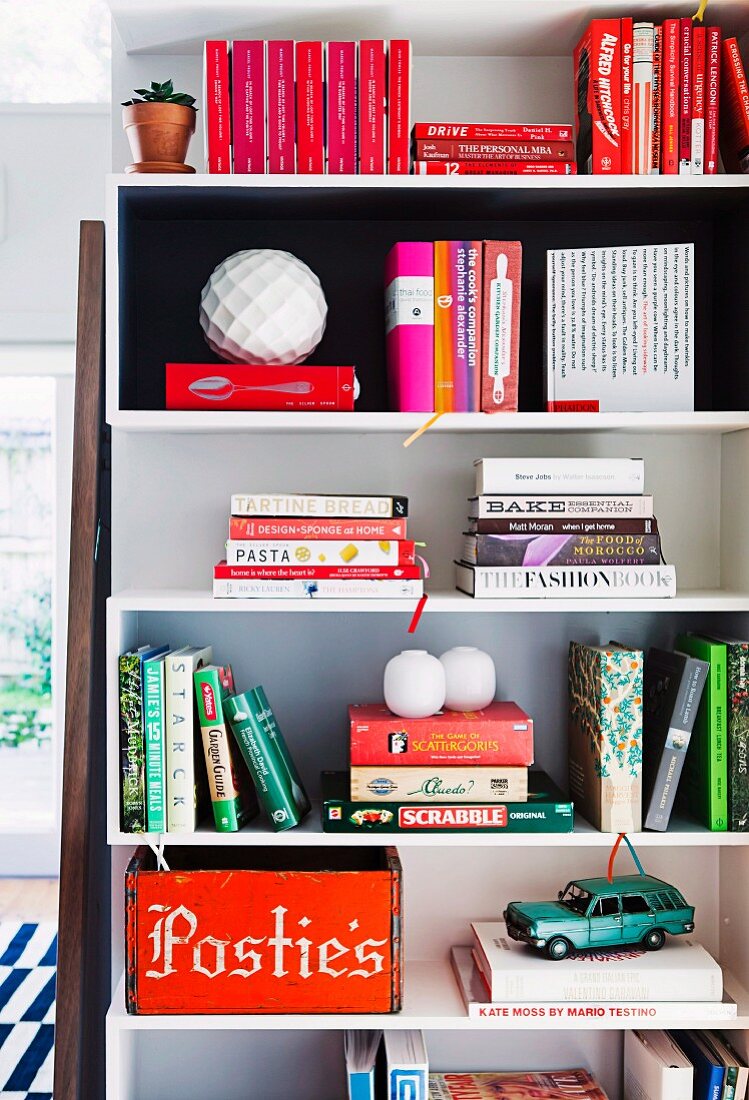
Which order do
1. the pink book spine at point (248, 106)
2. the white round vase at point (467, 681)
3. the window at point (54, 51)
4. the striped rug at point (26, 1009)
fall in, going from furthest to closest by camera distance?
the window at point (54, 51), the striped rug at point (26, 1009), the white round vase at point (467, 681), the pink book spine at point (248, 106)

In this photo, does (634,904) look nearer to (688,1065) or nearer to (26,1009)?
(688,1065)

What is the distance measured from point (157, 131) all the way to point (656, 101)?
0.76m

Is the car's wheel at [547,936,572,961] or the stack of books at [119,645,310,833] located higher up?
the stack of books at [119,645,310,833]

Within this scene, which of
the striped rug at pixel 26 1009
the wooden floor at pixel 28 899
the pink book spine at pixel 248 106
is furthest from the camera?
the wooden floor at pixel 28 899

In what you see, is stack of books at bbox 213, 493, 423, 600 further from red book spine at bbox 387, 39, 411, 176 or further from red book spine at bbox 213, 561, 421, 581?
red book spine at bbox 387, 39, 411, 176

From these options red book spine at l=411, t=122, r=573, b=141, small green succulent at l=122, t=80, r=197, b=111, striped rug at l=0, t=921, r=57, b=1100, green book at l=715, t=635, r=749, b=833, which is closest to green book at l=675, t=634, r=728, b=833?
green book at l=715, t=635, r=749, b=833

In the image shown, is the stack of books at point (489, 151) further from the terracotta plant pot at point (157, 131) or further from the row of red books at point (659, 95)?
the terracotta plant pot at point (157, 131)

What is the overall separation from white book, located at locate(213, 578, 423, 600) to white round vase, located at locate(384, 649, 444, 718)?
0.39ft

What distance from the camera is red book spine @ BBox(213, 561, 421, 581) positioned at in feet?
4.81

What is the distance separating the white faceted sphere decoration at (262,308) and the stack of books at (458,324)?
0.15 meters

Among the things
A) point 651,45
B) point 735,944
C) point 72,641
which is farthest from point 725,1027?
point 651,45

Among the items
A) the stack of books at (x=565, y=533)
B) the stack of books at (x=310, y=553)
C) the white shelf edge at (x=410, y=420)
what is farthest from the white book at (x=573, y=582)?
the white shelf edge at (x=410, y=420)

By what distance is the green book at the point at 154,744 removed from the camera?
1.47m

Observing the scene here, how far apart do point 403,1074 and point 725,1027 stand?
496mm
